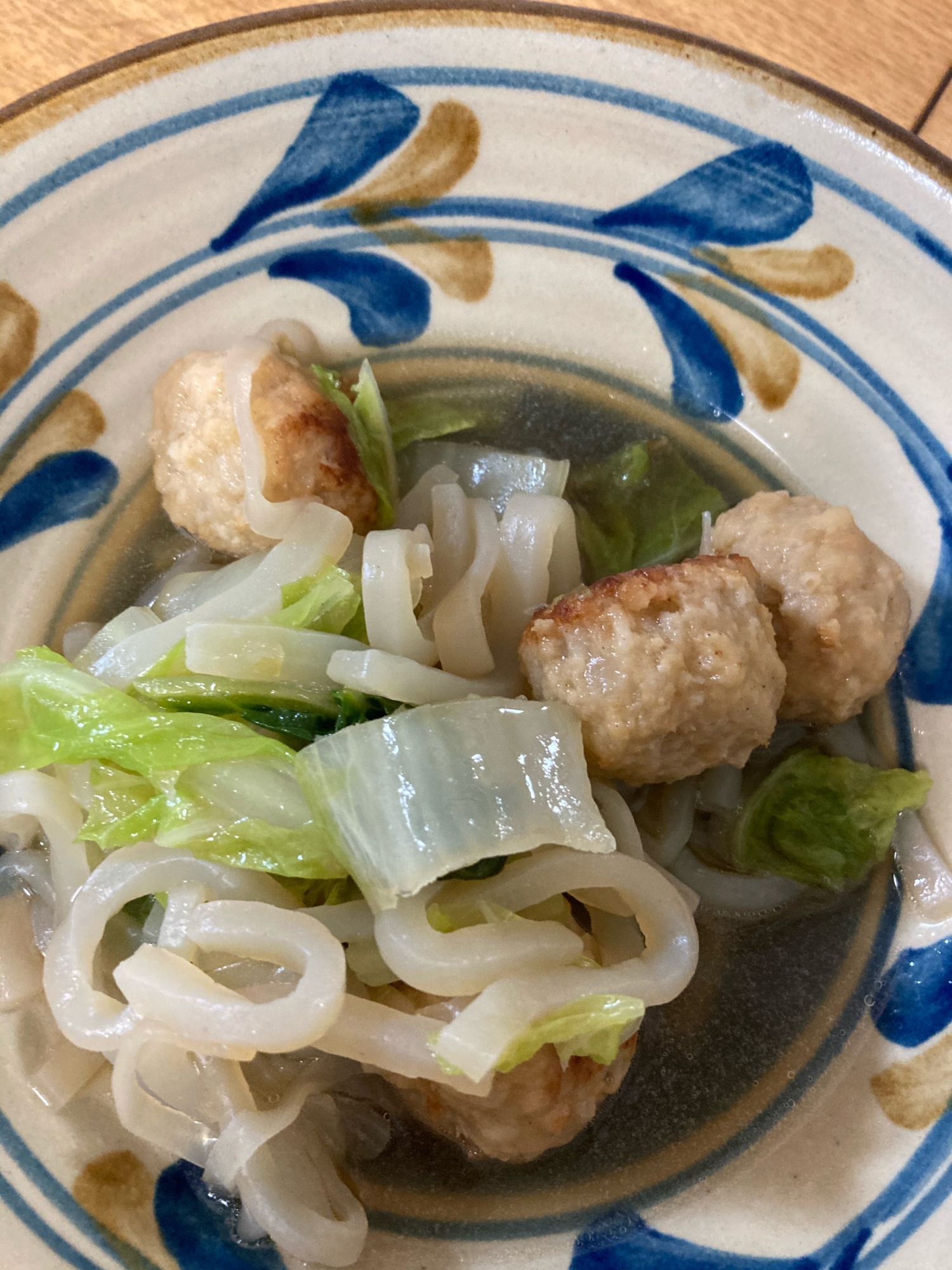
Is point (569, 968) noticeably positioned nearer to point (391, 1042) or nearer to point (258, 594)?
point (391, 1042)

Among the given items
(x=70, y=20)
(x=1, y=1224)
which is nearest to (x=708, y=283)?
(x=70, y=20)

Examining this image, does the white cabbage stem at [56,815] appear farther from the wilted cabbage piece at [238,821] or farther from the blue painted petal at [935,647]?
the blue painted petal at [935,647]

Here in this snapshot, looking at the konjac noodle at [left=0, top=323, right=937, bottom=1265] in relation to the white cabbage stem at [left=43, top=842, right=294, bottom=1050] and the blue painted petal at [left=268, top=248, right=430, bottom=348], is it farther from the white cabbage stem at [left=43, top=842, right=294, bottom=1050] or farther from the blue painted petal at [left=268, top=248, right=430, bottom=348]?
the blue painted petal at [left=268, top=248, right=430, bottom=348]

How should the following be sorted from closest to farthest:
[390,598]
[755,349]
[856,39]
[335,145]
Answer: [390,598] → [335,145] → [755,349] → [856,39]

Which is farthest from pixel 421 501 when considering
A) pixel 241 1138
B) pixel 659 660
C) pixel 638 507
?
pixel 241 1138

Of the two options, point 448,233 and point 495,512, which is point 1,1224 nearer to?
point 495,512

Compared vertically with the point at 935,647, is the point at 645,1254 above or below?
below

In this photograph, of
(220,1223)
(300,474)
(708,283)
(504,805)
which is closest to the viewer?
(504,805)

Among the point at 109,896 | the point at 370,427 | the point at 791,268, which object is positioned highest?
the point at 791,268
